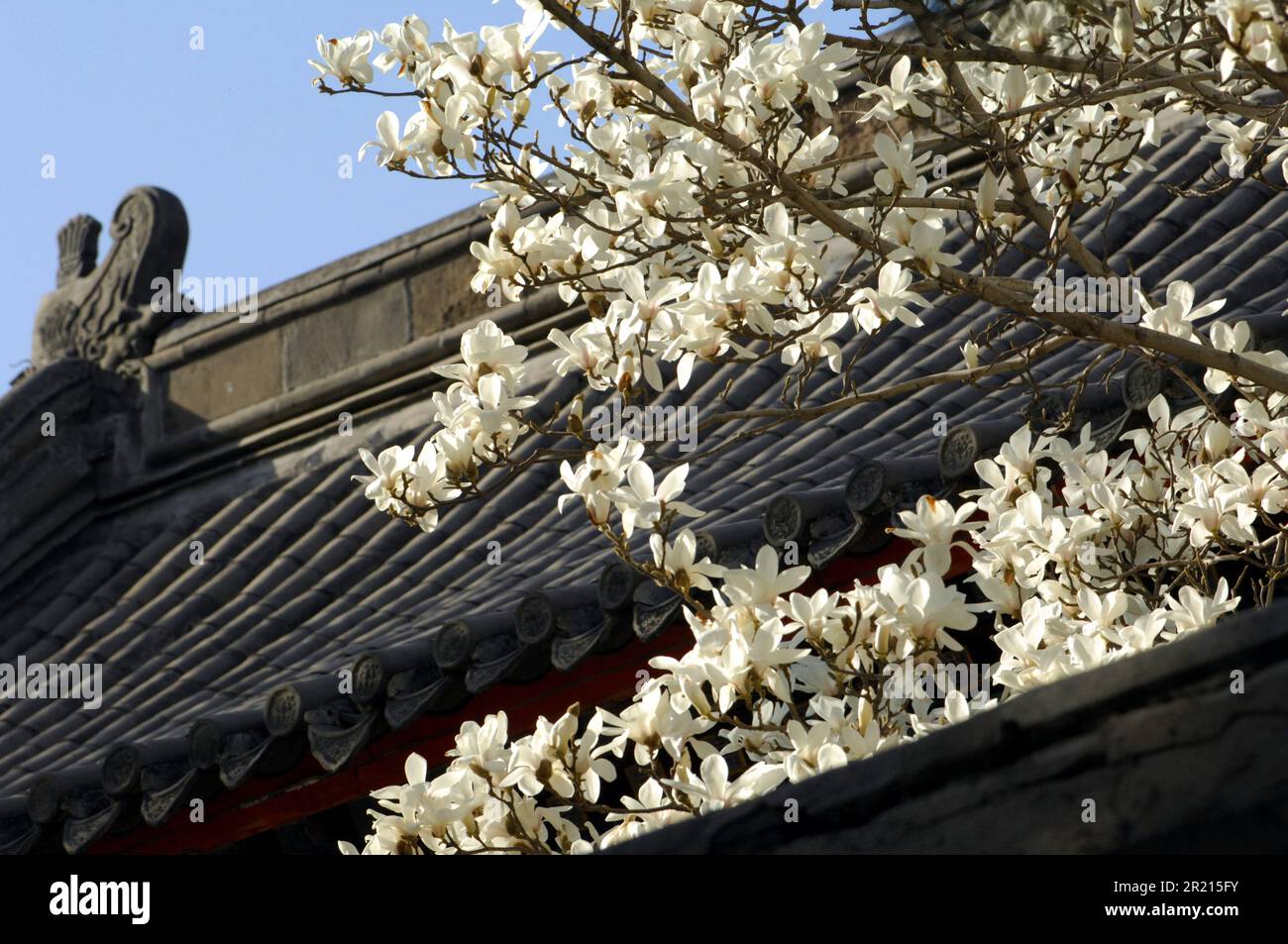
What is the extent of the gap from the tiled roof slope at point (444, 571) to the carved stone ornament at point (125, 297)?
118 cm

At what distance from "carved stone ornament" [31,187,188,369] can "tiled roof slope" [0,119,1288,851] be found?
118 centimetres

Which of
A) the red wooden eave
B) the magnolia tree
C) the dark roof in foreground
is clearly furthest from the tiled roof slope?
the dark roof in foreground

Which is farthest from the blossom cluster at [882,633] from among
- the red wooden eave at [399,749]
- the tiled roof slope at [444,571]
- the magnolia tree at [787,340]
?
the red wooden eave at [399,749]

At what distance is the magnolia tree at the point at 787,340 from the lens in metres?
2.64

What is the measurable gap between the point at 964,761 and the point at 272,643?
5.34m

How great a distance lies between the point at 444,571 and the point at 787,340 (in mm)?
3413

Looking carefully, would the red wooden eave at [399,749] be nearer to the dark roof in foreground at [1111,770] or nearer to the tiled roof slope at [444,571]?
the tiled roof slope at [444,571]

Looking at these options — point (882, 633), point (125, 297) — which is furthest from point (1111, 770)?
point (125, 297)

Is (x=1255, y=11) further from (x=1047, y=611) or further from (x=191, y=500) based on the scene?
(x=191, y=500)

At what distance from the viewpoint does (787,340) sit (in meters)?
2.82

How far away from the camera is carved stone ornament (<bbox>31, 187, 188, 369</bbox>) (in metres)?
Answer: 8.50

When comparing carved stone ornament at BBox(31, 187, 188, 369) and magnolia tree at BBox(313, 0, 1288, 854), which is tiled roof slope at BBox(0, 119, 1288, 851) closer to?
magnolia tree at BBox(313, 0, 1288, 854)
